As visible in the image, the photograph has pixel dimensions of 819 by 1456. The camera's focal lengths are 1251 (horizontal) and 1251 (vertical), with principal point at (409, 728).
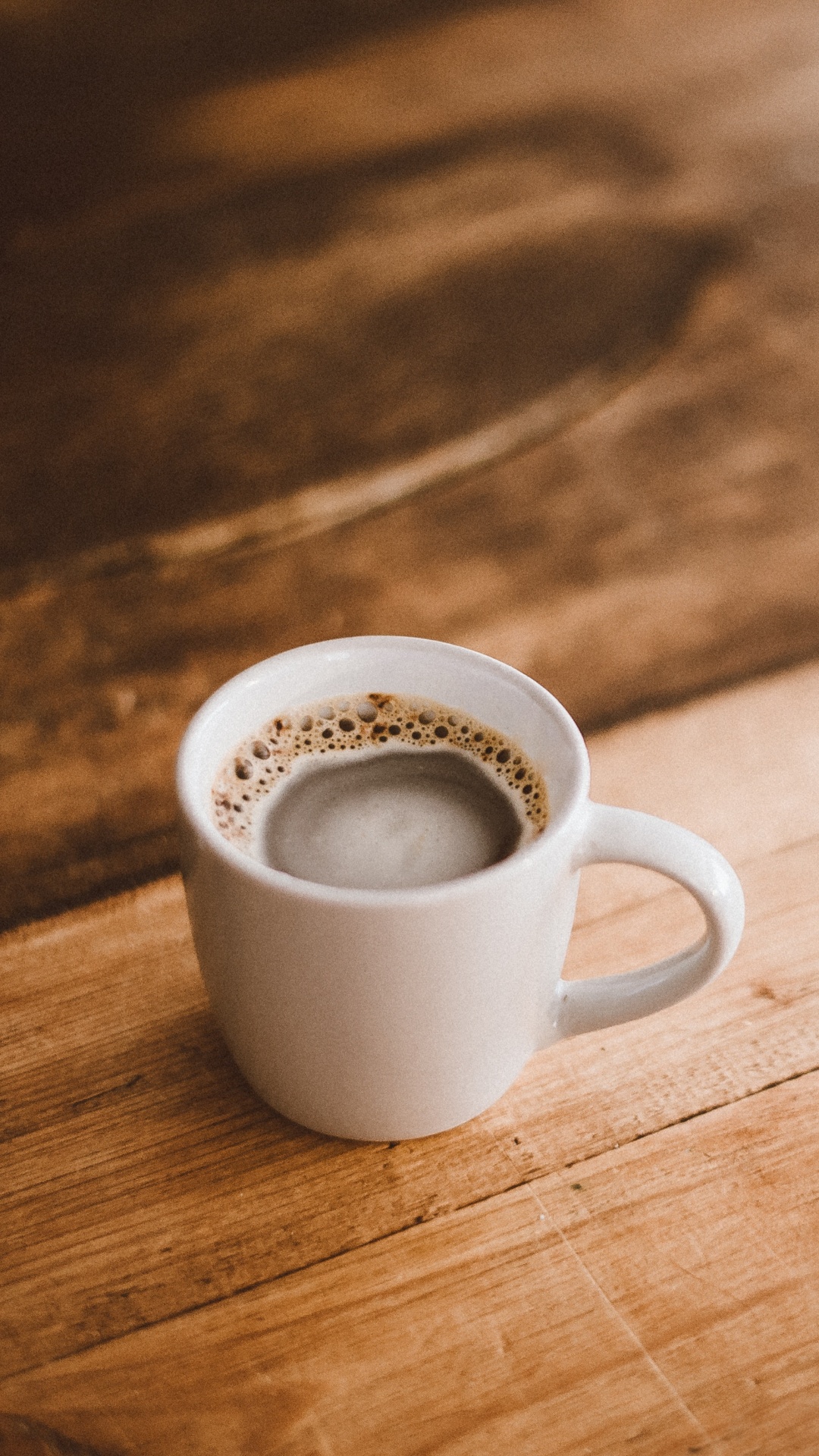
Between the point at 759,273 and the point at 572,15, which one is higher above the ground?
the point at 572,15

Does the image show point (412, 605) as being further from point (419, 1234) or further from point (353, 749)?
point (419, 1234)

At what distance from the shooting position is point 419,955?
418 millimetres

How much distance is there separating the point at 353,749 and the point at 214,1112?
161mm

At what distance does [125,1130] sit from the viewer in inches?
19.8

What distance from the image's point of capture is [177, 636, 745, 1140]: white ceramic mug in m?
0.42

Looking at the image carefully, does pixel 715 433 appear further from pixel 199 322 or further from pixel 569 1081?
pixel 569 1081

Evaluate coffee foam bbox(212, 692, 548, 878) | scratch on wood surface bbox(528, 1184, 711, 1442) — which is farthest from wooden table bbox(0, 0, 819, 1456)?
coffee foam bbox(212, 692, 548, 878)

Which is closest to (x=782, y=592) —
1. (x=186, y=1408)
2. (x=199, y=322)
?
(x=199, y=322)

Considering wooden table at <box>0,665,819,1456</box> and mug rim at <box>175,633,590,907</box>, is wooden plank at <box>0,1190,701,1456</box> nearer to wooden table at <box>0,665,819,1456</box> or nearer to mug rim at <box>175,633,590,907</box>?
wooden table at <box>0,665,819,1456</box>

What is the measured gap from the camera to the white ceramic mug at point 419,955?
415 millimetres

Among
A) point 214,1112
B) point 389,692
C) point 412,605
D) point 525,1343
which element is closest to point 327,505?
point 412,605

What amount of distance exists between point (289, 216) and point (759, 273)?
0.40 meters

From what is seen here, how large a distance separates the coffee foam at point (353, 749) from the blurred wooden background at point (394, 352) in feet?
0.50

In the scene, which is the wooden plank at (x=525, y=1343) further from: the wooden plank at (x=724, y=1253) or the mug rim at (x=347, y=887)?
the mug rim at (x=347, y=887)
